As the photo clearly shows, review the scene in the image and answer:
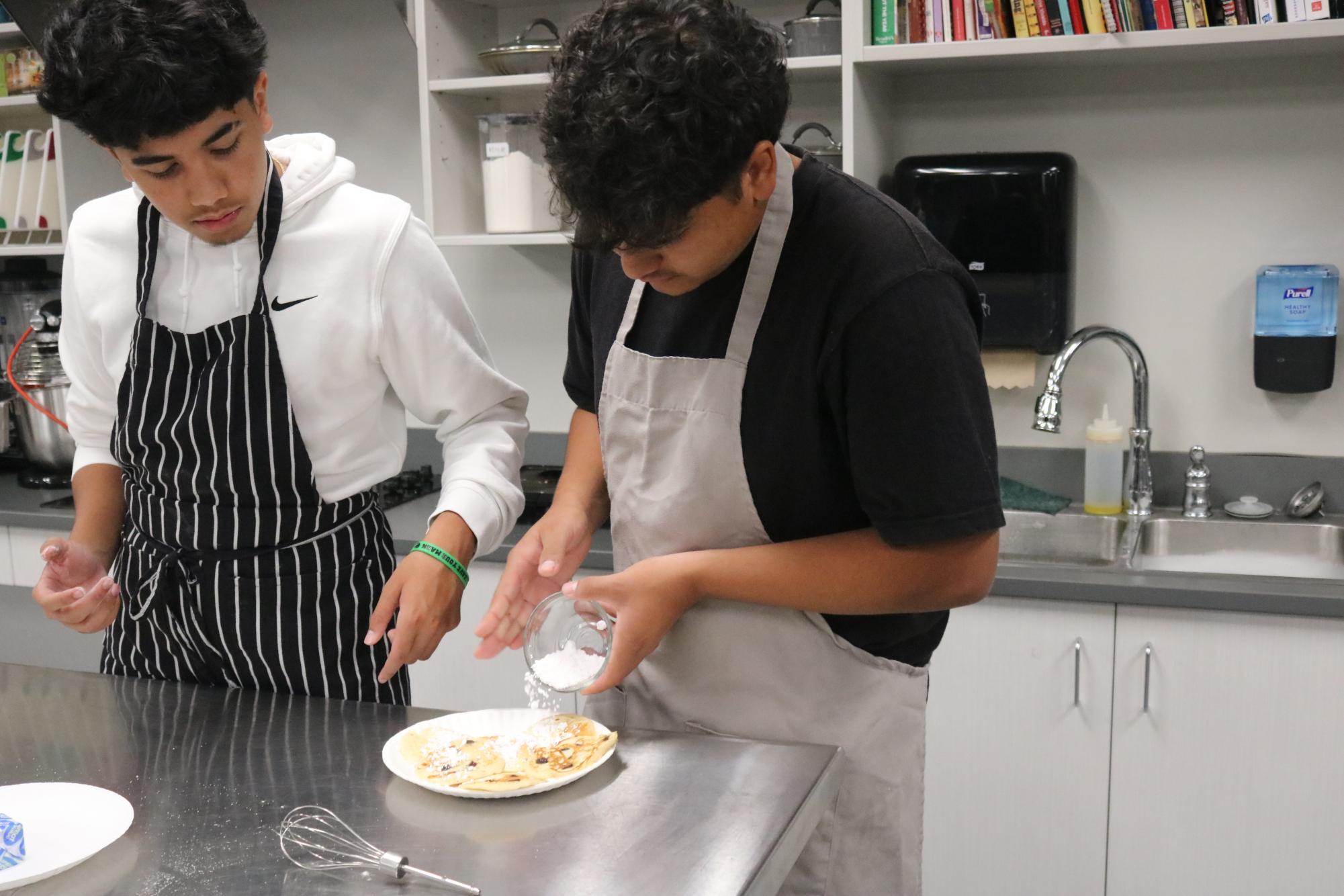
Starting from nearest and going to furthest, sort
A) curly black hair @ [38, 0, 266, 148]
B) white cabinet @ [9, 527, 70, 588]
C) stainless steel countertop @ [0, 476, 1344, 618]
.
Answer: curly black hair @ [38, 0, 266, 148]
stainless steel countertop @ [0, 476, 1344, 618]
white cabinet @ [9, 527, 70, 588]

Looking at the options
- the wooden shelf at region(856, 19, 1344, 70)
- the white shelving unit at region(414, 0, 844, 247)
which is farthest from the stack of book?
the white shelving unit at region(414, 0, 844, 247)

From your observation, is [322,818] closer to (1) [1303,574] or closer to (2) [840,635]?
(2) [840,635]

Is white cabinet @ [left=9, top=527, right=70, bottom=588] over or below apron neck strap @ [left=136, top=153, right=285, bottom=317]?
below

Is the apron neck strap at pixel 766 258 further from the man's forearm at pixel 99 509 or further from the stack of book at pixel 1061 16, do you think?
the stack of book at pixel 1061 16

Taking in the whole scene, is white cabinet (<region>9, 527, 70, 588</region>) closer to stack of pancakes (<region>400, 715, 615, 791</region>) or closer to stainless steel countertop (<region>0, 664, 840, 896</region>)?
stainless steel countertop (<region>0, 664, 840, 896</region>)

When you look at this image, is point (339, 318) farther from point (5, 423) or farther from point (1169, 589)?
point (5, 423)

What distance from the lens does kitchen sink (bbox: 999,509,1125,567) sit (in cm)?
229

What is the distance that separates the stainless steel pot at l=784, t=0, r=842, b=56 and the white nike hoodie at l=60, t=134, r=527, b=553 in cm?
100

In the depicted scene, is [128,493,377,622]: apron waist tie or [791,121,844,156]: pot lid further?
[791,121,844,156]: pot lid

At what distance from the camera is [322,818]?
101cm

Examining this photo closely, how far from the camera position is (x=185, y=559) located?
140 cm

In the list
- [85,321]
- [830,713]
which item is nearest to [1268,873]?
[830,713]

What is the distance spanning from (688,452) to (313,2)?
2006mm

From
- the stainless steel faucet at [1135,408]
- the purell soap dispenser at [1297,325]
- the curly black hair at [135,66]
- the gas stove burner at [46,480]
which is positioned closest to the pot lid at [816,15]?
the stainless steel faucet at [1135,408]
